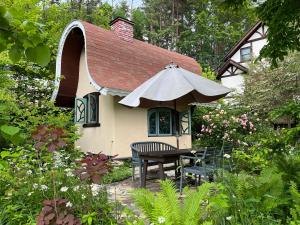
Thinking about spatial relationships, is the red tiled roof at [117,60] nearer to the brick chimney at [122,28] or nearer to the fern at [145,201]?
the brick chimney at [122,28]

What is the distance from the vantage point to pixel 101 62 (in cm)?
1107

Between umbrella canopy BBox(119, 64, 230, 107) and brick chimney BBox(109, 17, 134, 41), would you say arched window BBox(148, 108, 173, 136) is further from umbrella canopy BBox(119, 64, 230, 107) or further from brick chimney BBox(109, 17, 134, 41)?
umbrella canopy BBox(119, 64, 230, 107)

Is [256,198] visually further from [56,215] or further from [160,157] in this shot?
[160,157]

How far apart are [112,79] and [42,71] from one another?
3.52 meters

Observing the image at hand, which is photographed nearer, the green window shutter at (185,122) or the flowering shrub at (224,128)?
the flowering shrub at (224,128)

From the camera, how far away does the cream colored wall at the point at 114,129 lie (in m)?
10.6

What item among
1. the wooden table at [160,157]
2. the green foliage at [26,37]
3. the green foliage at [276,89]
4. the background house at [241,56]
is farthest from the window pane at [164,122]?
the background house at [241,56]

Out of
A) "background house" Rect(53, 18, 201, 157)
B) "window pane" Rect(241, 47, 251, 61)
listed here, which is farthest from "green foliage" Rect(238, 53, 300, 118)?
"window pane" Rect(241, 47, 251, 61)

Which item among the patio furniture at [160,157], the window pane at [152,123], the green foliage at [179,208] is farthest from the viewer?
the window pane at [152,123]

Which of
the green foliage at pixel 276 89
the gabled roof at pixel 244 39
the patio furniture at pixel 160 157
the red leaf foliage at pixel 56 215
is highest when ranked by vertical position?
the gabled roof at pixel 244 39

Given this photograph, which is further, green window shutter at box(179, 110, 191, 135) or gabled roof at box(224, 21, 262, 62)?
gabled roof at box(224, 21, 262, 62)

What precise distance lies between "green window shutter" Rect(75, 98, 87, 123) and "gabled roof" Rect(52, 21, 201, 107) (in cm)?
80

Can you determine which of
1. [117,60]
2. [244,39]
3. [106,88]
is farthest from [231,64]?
[106,88]

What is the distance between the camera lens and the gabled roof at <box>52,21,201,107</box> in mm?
10539
